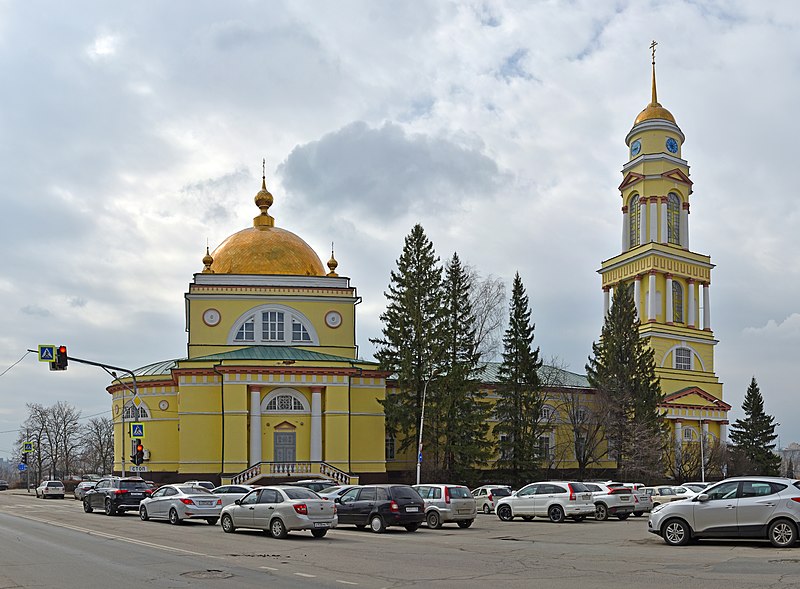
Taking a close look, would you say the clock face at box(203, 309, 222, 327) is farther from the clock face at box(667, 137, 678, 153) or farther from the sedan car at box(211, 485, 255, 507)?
the clock face at box(667, 137, 678, 153)

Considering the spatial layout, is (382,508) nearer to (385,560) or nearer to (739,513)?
(385,560)

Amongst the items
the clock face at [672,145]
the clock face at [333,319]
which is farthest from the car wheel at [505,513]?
the clock face at [672,145]

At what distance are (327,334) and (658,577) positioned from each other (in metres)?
44.1

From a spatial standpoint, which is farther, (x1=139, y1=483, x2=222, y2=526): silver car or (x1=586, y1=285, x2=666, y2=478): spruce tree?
(x1=586, y1=285, x2=666, y2=478): spruce tree

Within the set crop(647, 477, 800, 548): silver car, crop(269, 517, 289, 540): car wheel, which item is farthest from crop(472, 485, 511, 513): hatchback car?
crop(647, 477, 800, 548): silver car

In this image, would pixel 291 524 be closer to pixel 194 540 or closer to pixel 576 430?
pixel 194 540

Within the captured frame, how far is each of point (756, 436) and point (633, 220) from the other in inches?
797

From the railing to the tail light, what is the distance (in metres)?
25.4

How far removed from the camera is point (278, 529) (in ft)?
74.4

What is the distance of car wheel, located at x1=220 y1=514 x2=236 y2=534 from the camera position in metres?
24.1

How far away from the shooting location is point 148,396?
2168 inches

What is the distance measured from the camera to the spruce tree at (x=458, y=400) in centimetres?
5069

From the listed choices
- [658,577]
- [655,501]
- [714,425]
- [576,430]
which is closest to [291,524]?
[658,577]

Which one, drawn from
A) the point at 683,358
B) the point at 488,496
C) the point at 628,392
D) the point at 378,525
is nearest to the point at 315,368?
the point at 488,496
